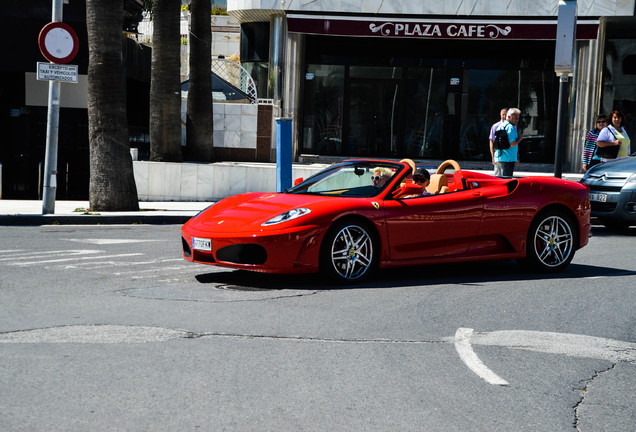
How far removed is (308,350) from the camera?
19.0ft

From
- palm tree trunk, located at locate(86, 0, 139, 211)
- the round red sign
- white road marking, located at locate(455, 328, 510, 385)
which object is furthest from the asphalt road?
palm tree trunk, located at locate(86, 0, 139, 211)

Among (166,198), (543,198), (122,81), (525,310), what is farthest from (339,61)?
(525,310)

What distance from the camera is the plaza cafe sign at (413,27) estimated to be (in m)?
25.0

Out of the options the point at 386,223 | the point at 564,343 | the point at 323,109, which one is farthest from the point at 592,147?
the point at 564,343

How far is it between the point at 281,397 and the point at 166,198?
51.2 feet

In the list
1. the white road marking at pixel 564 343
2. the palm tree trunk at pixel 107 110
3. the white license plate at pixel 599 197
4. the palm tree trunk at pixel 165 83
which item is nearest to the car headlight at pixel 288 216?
the white road marking at pixel 564 343

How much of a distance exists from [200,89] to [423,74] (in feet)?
23.6

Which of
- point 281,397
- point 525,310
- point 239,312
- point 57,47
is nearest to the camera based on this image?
point 281,397

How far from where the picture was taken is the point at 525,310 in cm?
749

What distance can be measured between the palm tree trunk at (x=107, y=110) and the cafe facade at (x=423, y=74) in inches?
417

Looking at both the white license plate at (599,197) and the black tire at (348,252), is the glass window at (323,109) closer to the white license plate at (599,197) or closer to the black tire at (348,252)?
the white license plate at (599,197)

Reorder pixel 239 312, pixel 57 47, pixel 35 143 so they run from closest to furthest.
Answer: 1. pixel 239 312
2. pixel 57 47
3. pixel 35 143

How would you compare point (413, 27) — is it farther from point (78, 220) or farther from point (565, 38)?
point (78, 220)

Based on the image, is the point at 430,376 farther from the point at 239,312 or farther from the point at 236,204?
the point at 236,204
